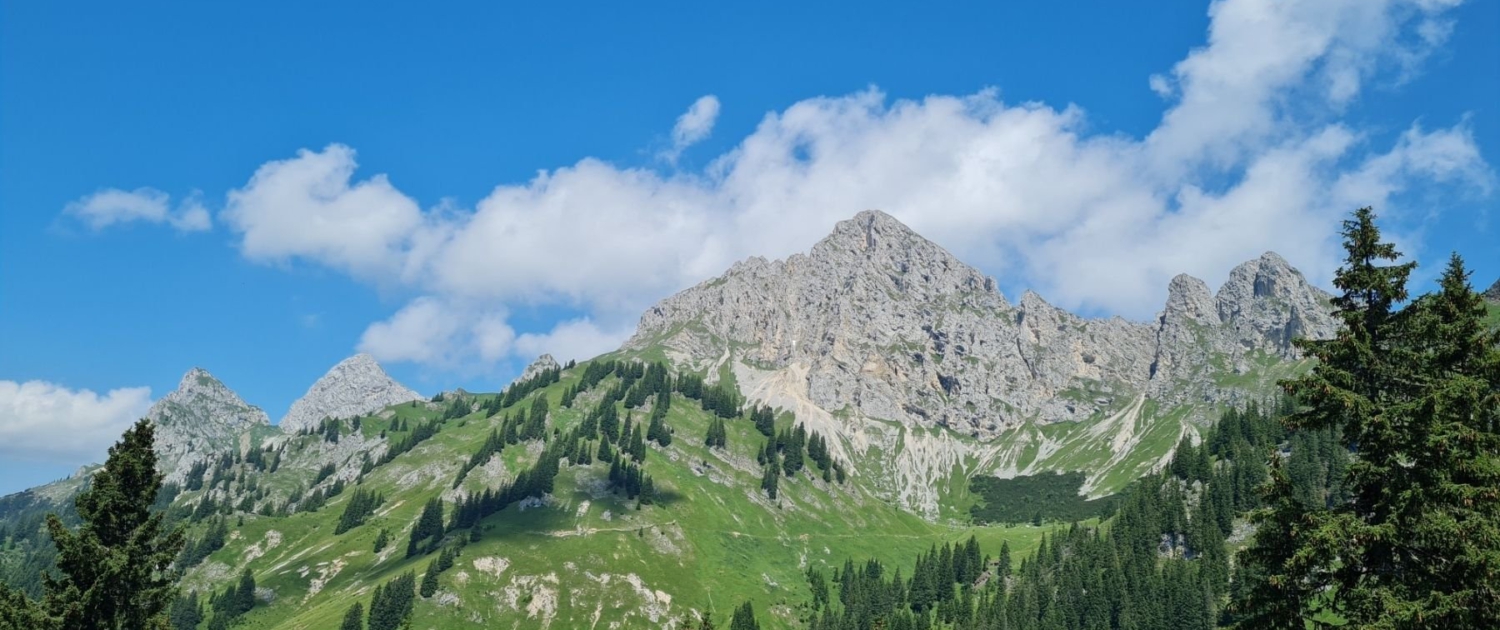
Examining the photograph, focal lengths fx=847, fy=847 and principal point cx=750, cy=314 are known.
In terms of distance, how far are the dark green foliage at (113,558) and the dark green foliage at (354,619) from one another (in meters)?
162

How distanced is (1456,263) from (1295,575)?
1216 cm

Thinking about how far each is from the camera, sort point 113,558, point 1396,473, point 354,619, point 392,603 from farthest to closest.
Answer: point 392,603 → point 354,619 → point 113,558 → point 1396,473

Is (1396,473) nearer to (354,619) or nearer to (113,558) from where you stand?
(113,558)

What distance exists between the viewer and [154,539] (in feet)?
122

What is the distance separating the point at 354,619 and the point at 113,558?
6564 inches

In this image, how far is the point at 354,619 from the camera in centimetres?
18062

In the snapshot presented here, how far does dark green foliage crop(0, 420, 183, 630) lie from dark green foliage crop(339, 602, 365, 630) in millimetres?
161758

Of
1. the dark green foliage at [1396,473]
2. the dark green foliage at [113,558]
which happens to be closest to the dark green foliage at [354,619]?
the dark green foliage at [113,558]

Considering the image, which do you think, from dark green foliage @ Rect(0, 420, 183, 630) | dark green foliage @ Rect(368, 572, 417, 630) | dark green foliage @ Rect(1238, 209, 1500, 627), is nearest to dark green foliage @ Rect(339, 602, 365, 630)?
dark green foliage @ Rect(368, 572, 417, 630)

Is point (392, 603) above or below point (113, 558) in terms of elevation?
below

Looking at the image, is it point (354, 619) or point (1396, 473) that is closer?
point (1396, 473)

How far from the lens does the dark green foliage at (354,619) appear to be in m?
179

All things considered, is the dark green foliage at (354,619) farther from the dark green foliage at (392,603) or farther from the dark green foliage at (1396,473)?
the dark green foliage at (1396,473)

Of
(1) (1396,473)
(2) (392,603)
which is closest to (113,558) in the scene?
(1) (1396,473)
